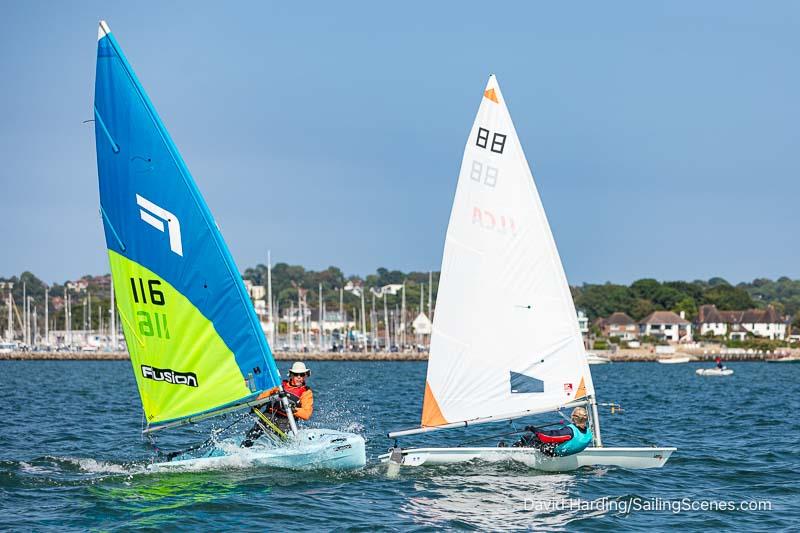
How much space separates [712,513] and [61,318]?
168m

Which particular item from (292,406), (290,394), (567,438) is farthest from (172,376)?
(567,438)

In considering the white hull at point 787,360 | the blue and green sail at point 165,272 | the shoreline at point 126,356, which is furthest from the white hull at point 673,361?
the blue and green sail at point 165,272

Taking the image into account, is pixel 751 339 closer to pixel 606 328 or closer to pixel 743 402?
pixel 606 328

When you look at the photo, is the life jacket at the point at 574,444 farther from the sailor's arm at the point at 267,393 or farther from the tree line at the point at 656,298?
the tree line at the point at 656,298

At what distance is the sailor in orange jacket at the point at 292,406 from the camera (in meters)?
17.5

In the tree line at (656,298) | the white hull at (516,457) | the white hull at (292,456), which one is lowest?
the white hull at (516,457)

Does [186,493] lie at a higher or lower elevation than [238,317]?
lower

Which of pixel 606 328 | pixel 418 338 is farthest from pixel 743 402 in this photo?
pixel 606 328

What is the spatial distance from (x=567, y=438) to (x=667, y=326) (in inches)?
5799

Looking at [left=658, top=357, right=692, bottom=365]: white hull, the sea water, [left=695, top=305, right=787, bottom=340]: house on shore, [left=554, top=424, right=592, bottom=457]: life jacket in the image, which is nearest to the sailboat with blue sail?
the sea water

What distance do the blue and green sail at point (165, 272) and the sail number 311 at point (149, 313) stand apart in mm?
16

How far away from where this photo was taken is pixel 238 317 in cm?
1673

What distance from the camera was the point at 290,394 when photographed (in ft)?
56.7

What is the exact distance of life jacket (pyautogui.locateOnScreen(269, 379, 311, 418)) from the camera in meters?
17.4
